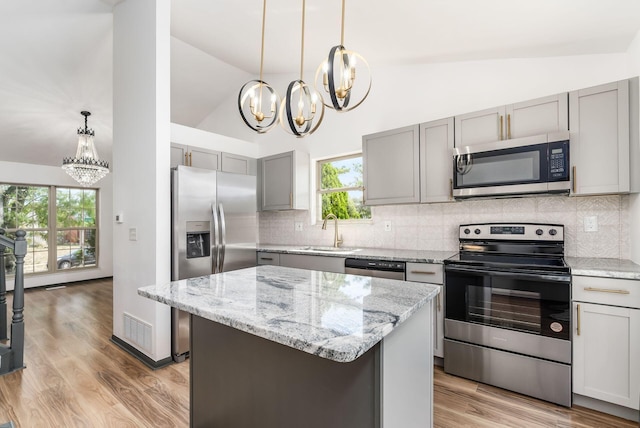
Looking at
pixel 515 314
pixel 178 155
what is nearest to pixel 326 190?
pixel 178 155

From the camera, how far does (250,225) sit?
3395 mm

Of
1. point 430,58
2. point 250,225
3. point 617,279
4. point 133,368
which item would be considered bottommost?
point 133,368

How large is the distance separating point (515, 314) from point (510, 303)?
0.08 meters

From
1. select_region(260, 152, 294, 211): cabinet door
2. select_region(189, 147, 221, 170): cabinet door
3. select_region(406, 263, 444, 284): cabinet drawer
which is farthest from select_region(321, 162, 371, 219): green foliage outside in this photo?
select_region(189, 147, 221, 170): cabinet door

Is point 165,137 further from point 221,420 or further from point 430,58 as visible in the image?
point 430,58

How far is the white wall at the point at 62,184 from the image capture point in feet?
17.4

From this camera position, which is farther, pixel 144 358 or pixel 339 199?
pixel 339 199

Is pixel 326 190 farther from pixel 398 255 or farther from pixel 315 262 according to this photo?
pixel 398 255

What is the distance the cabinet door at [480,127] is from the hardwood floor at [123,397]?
1.88 m

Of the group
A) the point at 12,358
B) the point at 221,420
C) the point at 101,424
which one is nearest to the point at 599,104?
the point at 221,420

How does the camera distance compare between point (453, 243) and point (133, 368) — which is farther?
point (453, 243)

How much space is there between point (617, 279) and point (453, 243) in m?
1.21

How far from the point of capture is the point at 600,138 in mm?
2096

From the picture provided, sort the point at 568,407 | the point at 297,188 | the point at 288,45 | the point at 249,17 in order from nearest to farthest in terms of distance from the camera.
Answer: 1. the point at 568,407
2. the point at 249,17
3. the point at 288,45
4. the point at 297,188
